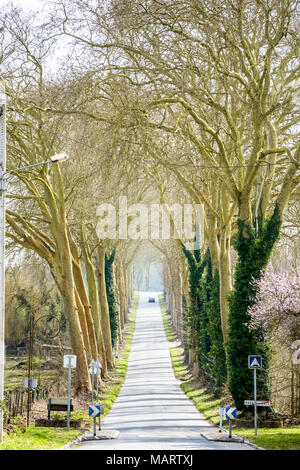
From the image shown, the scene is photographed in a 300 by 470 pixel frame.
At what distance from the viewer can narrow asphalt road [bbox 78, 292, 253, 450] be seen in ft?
68.3

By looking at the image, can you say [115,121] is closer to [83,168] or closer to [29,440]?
[83,168]

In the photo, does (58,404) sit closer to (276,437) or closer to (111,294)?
(276,437)

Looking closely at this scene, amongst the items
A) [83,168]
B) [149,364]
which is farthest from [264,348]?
[149,364]

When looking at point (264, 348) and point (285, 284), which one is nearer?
point (285, 284)

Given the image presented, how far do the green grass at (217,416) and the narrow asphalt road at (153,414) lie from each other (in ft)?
1.34

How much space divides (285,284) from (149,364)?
36.8 meters

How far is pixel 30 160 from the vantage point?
100 ft

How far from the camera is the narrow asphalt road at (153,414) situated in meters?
20.8

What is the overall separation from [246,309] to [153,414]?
748 cm

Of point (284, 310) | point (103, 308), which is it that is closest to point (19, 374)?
point (103, 308)

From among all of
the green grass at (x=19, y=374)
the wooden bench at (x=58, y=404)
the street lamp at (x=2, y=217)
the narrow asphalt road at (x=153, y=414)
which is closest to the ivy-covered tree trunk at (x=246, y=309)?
the narrow asphalt road at (x=153, y=414)

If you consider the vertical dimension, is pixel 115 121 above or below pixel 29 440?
above

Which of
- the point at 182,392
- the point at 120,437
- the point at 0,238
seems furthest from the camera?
the point at 182,392

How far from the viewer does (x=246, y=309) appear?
1050 inches
